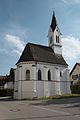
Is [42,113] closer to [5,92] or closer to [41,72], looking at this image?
[41,72]

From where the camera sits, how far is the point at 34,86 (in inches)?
1501

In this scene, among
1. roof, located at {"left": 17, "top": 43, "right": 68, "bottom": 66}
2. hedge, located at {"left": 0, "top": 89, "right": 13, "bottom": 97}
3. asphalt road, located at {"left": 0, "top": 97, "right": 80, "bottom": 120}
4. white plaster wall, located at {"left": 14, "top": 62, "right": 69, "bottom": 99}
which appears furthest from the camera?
hedge, located at {"left": 0, "top": 89, "right": 13, "bottom": 97}

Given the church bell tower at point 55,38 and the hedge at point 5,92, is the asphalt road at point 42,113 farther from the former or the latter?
the hedge at point 5,92

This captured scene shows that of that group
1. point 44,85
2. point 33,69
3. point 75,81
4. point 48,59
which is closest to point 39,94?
point 44,85

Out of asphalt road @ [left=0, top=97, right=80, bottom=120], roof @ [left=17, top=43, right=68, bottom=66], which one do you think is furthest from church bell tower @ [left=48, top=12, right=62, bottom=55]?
asphalt road @ [left=0, top=97, right=80, bottom=120]

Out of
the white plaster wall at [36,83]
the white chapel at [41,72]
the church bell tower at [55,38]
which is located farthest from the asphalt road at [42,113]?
the church bell tower at [55,38]

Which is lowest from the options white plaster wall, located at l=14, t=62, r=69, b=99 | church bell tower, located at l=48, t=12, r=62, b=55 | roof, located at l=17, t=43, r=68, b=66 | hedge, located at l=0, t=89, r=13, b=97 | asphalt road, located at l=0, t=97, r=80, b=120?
hedge, located at l=0, t=89, r=13, b=97

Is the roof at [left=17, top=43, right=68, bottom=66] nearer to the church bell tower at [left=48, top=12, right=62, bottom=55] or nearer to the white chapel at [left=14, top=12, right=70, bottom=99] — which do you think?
the white chapel at [left=14, top=12, right=70, bottom=99]

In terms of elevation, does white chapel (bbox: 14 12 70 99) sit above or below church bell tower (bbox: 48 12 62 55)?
below

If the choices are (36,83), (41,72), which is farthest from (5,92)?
(36,83)

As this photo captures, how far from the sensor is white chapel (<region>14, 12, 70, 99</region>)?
38.5 meters

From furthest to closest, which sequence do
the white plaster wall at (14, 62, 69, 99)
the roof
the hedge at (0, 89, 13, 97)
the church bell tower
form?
the hedge at (0, 89, 13, 97) < the church bell tower < the roof < the white plaster wall at (14, 62, 69, 99)

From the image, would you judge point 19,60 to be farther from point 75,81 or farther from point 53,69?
point 75,81

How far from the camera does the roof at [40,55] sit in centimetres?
3988
